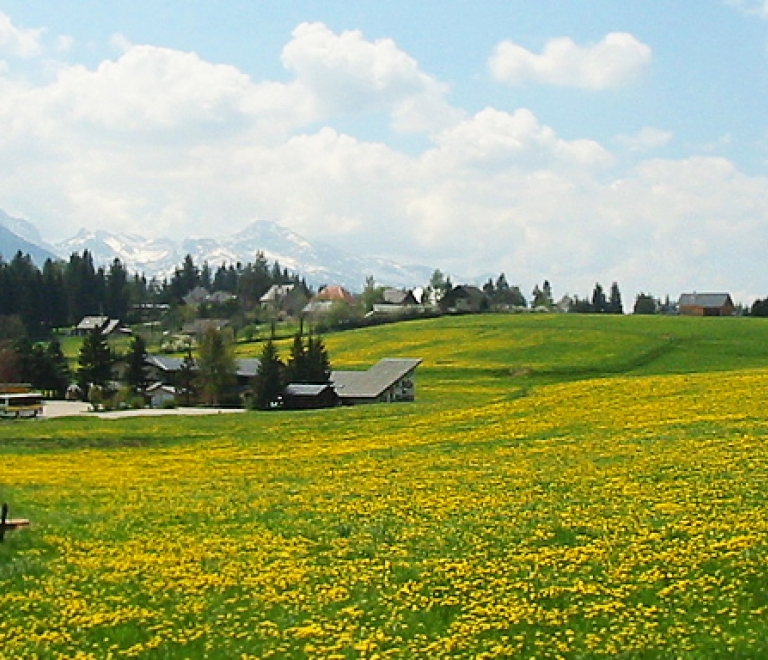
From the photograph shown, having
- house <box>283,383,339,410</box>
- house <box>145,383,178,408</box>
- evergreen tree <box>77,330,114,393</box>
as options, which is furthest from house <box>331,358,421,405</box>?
evergreen tree <box>77,330,114,393</box>

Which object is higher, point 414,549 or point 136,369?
point 136,369

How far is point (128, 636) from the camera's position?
16.6 meters

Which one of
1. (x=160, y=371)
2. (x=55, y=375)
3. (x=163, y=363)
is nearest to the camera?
(x=55, y=375)

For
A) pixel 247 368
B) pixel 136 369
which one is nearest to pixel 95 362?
pixel 136 369

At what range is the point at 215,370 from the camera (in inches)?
4195

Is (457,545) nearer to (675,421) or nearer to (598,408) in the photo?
(675,421)

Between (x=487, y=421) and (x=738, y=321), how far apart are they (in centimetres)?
10033

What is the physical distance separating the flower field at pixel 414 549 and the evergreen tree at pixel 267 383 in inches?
1869

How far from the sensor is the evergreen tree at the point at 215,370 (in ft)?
347

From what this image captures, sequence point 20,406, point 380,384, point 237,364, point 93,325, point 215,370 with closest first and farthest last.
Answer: point 20,406, point 380,384, point 215,370, point 237,364, point 93,325

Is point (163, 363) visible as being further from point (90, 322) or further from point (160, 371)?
point (90, 322)

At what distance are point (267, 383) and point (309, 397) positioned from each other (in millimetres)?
4601

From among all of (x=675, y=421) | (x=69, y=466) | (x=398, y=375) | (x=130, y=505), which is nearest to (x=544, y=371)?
(x=398, y=375)

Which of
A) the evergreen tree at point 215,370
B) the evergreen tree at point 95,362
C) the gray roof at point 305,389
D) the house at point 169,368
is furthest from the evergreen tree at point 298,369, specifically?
the evergreen tree at point 95,362
